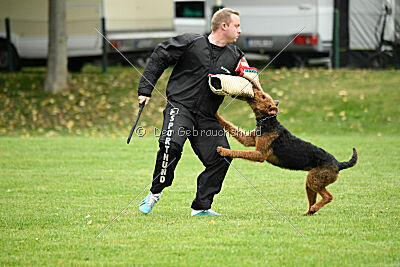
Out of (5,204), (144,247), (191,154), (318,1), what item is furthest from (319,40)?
(144,247)

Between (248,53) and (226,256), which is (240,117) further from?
(226,256)

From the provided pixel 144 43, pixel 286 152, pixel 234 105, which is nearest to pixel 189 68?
pixel 286 152

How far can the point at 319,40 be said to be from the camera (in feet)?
56.1

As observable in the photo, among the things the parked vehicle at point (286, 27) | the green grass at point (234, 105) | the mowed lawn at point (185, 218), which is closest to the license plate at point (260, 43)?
the parked vehicle at point (286, 27)

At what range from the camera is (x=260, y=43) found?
58.3ft

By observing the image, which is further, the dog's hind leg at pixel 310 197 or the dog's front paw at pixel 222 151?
the dog's hind leg at pixel 310 197

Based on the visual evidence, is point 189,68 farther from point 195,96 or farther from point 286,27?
point 286,27

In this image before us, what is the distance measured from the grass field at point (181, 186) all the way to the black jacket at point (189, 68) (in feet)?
3.75

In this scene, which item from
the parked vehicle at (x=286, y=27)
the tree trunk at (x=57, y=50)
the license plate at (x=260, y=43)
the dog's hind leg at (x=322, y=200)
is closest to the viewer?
the dog's hind leg at (x=322, y=200)

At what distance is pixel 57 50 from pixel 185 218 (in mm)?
11208

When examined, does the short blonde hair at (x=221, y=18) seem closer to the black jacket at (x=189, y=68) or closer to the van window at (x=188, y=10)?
the black jacket at (x=189, y=68)

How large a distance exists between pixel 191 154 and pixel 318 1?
26.3ft

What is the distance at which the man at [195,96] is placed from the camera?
5773mm

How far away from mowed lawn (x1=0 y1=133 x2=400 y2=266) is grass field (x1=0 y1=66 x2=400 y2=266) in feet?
0.05
